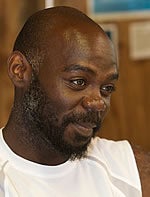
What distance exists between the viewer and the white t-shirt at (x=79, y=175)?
4.50 feet

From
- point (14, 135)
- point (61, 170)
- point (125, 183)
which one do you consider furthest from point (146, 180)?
point (14, 135)

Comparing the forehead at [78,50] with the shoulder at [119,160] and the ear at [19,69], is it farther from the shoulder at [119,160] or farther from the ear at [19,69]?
the shoulder at [119,160]

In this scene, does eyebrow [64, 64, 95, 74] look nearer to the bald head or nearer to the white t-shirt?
the bald head

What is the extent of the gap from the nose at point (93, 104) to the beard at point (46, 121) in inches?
0.6

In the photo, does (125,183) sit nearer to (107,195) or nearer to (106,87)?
(107,195)

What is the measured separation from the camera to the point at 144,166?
5.36 ft

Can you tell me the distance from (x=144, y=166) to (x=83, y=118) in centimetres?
40

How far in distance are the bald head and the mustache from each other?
158 millimetres

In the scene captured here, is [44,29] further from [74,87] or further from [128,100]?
[128,100]

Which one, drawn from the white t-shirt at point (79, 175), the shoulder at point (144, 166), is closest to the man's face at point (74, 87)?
the white t-shirt at point (79, 175)

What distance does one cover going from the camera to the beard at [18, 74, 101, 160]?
1340 mm

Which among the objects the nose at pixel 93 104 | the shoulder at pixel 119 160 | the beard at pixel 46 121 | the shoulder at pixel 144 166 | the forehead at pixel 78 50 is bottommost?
the shoulder at pixel 144 166

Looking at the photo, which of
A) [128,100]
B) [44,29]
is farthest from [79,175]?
[128,100]

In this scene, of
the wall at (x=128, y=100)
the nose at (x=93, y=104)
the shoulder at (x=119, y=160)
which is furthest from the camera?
the wall at (x=128, y=100)
